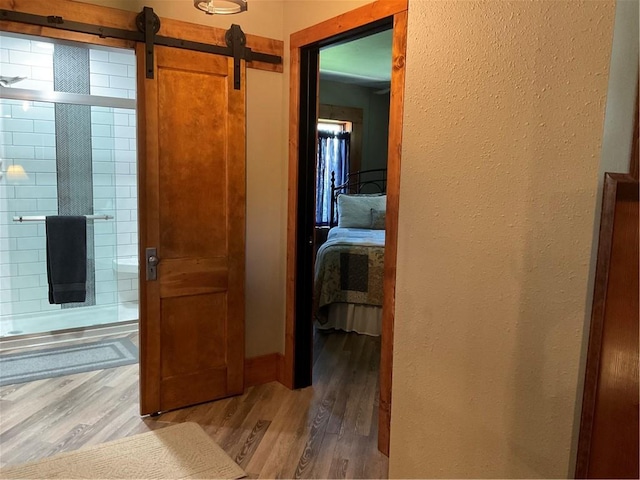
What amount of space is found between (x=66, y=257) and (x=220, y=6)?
9.28ft

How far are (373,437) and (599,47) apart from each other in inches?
91.2

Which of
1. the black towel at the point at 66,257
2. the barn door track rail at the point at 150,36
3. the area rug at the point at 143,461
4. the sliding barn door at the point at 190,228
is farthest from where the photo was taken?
the black towel at the point at 66,257

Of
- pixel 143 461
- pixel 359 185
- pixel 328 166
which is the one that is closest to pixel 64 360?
pixel 143 461

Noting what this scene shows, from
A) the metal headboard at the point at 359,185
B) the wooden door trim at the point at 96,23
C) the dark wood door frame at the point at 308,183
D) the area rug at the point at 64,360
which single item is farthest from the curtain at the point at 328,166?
the wooden door trim at the point at 96,23

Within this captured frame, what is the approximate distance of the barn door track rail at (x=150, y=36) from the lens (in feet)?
7.79

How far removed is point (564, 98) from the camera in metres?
0.79

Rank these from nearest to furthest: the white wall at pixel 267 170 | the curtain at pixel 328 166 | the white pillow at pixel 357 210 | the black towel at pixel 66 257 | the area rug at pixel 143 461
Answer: the area rug at pixel 143 461, the white wall at pixel 267 170, the black towel at pixel 66 257, the white pillow at pixel 357 210, the curtain at pixel 328 166

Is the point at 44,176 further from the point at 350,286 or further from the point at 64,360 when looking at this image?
the point at 350,286

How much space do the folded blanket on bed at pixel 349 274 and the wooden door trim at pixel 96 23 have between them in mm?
1956

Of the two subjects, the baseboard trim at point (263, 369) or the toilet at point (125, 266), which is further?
the toilet at point (125, 266)

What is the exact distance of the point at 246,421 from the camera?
9.12 ft

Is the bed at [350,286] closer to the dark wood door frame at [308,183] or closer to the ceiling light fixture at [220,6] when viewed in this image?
the dark wood door frame at [308,183]

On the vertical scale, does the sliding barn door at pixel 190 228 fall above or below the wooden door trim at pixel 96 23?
below

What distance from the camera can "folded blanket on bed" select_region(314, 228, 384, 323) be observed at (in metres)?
4.27
